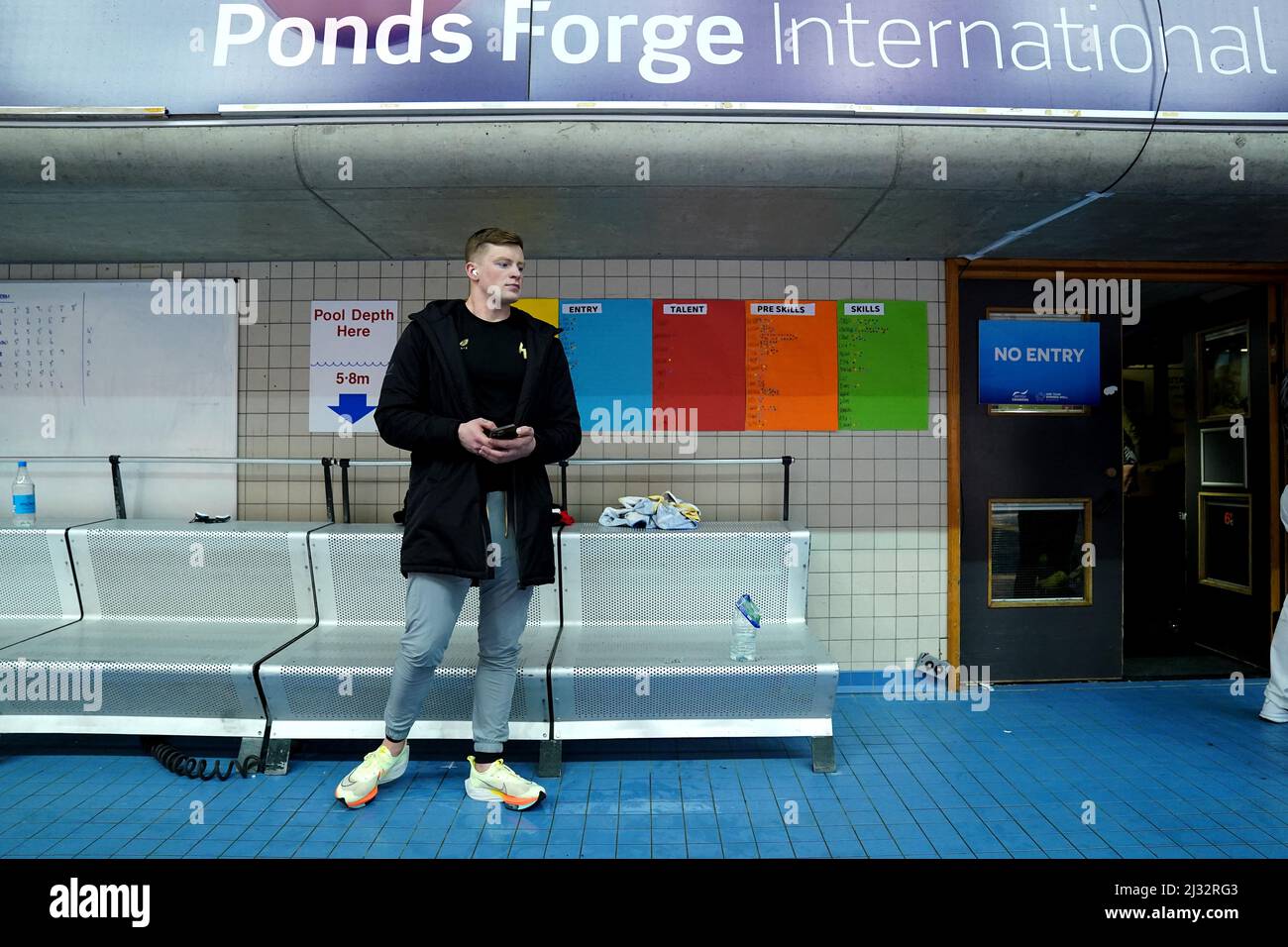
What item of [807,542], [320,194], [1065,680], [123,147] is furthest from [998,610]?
[123,147]

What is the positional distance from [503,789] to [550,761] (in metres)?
0.27

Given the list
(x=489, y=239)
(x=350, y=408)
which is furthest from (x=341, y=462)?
(x=489, y=239)

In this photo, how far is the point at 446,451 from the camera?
223cm

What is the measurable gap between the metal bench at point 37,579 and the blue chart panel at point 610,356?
229 centimetres

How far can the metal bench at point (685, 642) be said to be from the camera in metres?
2.64

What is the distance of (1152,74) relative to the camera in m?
2.54

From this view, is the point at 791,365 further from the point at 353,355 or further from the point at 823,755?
the point at 353,355

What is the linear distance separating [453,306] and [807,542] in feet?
5.66

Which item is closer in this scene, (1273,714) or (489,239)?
(489,239)

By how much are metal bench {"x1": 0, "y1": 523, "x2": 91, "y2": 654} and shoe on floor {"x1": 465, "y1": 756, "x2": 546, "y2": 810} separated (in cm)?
204

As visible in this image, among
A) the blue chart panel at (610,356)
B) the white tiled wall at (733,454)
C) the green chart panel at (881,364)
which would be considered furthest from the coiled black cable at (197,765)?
the green chart panel at (881,364)

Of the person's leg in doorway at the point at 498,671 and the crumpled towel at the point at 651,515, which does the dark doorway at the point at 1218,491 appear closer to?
the crumpled towel at the point at 651,515

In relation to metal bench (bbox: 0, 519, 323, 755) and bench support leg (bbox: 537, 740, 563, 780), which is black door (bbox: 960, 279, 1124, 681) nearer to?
bench support leg (bbox: 537, 740, 563, 780)

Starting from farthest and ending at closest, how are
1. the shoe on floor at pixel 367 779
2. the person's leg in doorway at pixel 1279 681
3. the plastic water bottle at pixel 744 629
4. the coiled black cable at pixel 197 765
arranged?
the person's leg in doorway at pixel 1279 681, the plastic water bottle at pixel 744 629, the coiled black cable at pixel 197 765, the shoe on floor at pixel 367 779
